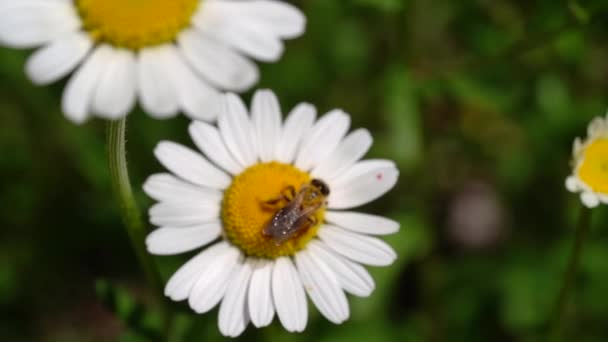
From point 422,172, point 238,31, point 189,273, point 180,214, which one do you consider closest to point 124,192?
point 180,214

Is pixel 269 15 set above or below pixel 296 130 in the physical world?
below

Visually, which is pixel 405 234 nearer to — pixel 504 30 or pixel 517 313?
pixel 517 313

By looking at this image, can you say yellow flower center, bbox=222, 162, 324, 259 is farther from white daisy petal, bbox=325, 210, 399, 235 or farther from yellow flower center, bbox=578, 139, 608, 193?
yellow flower center, bbox=578, 139, 608, 193

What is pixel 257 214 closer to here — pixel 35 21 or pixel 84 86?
pixel 84 86


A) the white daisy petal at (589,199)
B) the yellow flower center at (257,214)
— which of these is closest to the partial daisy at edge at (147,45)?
the yellow flower center at (257,214)

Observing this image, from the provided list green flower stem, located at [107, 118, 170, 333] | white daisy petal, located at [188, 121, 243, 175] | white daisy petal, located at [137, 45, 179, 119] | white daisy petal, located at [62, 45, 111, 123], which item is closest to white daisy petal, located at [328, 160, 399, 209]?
white daisy petal, located at [188, 121, 243, 175]

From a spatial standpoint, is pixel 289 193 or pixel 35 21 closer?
pixel 35 21

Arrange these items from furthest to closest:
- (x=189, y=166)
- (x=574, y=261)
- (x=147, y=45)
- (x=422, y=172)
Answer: (x=422, y=172) < (x=574, y=261) < (x=189, y=166) < (x=147, y=45)

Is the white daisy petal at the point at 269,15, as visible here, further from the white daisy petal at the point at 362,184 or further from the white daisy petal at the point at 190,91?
the white daisy petal at the point at 362,184
